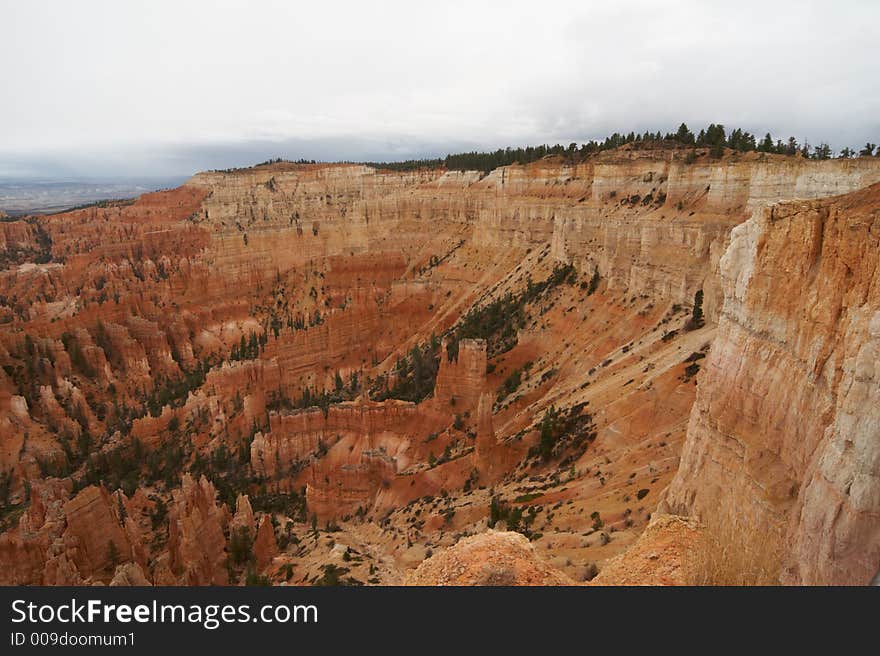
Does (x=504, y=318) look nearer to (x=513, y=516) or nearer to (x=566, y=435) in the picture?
(x=566, y=435)

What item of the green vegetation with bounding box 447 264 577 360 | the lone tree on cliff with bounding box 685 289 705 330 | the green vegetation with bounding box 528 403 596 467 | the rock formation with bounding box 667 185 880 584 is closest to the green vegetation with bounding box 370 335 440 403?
the green vegetation with bounding box 447 264 577 360

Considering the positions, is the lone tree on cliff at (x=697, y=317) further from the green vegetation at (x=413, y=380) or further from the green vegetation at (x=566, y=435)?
the green vegetation at (x=413, y=380)

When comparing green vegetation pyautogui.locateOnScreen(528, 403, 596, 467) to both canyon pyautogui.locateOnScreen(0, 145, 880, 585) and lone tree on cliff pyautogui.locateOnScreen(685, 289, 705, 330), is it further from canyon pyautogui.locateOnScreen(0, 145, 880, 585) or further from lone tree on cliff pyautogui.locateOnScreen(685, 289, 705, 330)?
lone tree on cliff pyautogui.locateOnScreen(685, 289, 705, 330)

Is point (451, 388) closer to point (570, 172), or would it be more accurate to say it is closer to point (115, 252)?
point (570, 172)

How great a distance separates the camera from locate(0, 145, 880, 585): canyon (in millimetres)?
9656

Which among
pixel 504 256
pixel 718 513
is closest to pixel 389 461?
pixel 718 513

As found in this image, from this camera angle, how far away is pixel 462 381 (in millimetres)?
35906

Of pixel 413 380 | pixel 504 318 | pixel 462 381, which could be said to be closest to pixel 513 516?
pixel 462 381

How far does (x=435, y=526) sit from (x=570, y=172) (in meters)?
39.0

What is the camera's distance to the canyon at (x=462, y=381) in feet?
31.7

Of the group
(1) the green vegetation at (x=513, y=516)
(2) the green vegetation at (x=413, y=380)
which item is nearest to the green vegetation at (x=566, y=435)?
(1) the green vegetation at (x=513, y=516)

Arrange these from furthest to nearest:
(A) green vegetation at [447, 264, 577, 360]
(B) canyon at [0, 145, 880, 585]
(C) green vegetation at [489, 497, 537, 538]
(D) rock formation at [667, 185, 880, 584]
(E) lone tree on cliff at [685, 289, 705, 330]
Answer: (A) green vegetation at [447, 264, 577, 360] → (E) lone tree on cliff at [685, 289, 705, 330] → (C) green vegetation at [489, 497, 537, 538] → (B) canyon at [0, 145, 880, 585] → (D) rock formation at [667, 185, 880, 584]
